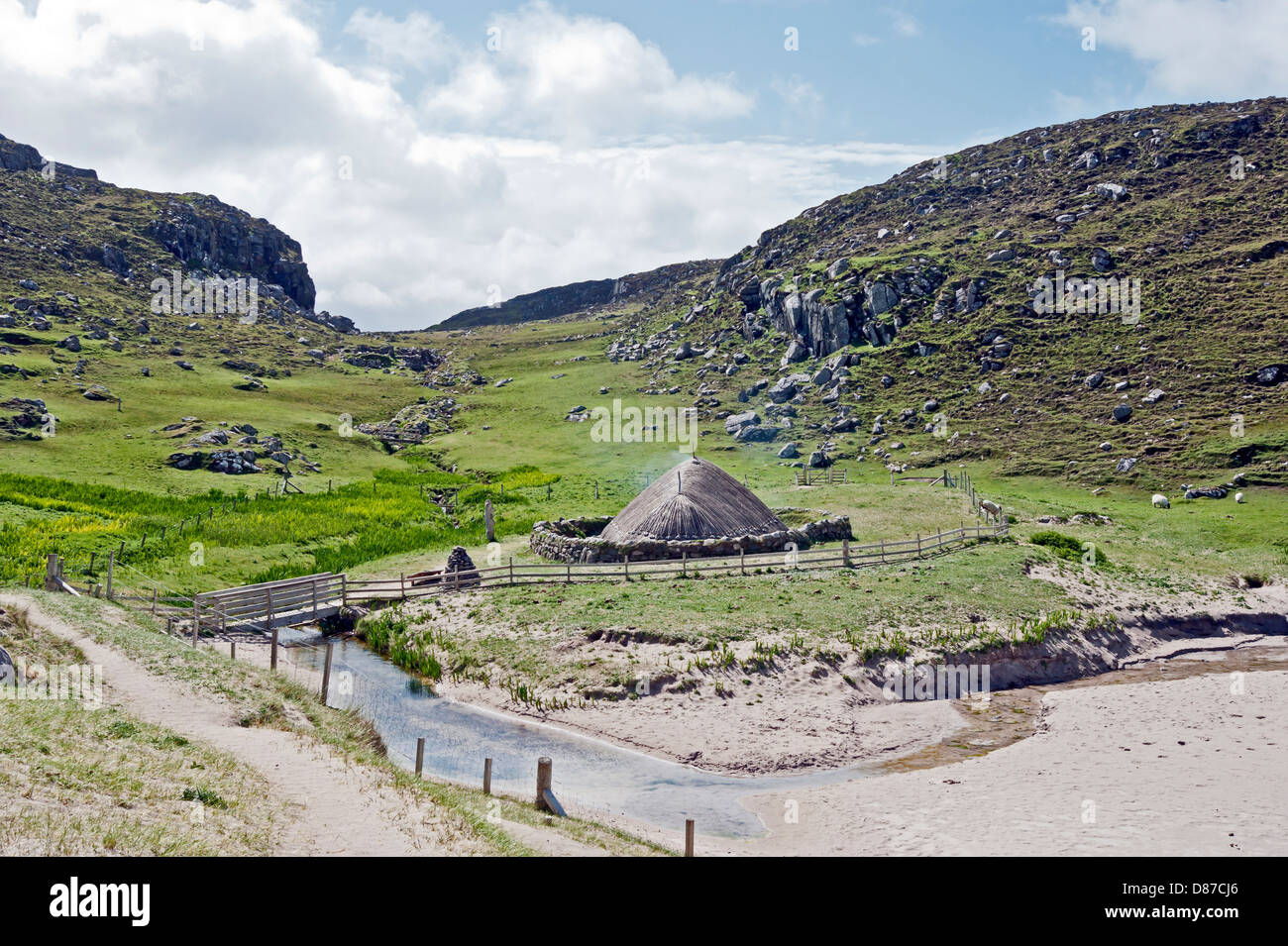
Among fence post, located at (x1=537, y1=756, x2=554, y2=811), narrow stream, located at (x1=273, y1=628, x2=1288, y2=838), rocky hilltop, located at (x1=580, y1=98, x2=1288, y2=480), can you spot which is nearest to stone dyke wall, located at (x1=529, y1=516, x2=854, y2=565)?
narrow stream, located at (x1=273, y1=628, x2=1288, y2=838)

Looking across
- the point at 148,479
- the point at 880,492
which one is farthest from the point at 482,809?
the point at 148,479

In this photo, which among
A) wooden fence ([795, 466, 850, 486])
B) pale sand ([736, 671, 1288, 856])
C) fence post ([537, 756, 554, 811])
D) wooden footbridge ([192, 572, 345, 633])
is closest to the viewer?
pale sand ([736, 671, 1288, 856])

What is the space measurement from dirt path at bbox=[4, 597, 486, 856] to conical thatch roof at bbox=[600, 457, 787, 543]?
76.1ft

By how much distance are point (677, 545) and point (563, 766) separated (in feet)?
62.8

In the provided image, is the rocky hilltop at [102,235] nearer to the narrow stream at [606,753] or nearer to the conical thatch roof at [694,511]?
the conical thatch roof at [694,511]

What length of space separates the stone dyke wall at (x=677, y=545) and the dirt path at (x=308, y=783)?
2047 centimetres

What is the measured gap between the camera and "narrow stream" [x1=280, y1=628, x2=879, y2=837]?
61.2ft

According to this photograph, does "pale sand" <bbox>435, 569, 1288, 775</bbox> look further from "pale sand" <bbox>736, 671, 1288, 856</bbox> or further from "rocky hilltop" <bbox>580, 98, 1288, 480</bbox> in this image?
"rocky hilltop" <bbox>580, 98, 1288, 480</bbox>

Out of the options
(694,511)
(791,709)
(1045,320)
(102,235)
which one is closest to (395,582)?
(694,511)
